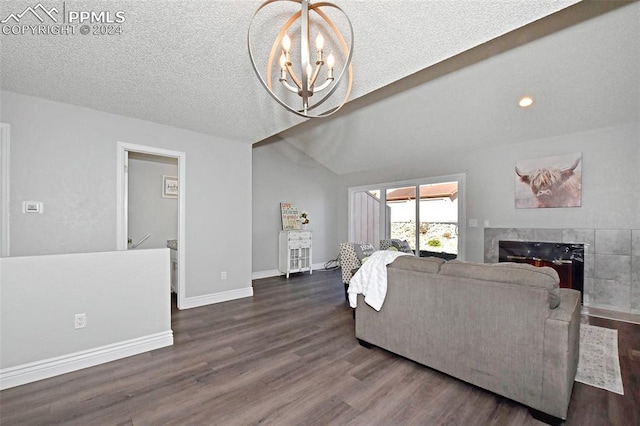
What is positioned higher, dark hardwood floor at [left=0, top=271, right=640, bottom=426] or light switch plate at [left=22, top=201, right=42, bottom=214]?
light switch plate at [left=22, top=201, right=42, bottom=214]

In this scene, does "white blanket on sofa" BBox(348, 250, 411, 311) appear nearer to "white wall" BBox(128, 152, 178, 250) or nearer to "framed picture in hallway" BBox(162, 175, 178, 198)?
"white wall" BBox(128, 152, 178, 250)

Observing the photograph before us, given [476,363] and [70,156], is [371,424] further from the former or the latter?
[70,156]

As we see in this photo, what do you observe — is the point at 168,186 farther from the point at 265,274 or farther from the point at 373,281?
the point at 373,281

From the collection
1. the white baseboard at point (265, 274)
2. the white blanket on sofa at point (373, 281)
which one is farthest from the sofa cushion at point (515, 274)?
the white baseboard at point (265, 274)

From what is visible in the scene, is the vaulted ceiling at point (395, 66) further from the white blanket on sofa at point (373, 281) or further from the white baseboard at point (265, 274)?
the white baseboard at point (265, 274)

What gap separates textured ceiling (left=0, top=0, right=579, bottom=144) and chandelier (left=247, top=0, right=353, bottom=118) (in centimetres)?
16

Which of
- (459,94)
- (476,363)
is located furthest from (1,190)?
(459,94)

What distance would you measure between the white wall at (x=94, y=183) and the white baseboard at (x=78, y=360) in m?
1.22

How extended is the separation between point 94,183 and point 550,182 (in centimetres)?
624

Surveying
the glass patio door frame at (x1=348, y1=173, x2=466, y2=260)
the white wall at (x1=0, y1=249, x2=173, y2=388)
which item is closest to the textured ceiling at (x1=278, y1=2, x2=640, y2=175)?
the glass patio door frame at (x1=348, y1=173, x2=466, y2=260)

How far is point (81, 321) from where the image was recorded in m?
2.31

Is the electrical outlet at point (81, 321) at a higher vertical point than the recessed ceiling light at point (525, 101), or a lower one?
lower

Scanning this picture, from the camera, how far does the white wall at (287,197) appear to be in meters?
5.73

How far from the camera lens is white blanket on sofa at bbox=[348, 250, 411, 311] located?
7.95ft
